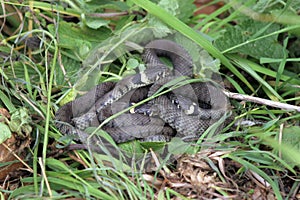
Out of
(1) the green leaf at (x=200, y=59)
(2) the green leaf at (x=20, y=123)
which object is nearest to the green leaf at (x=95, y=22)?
(1) the green leaf at (x=200, y=59)

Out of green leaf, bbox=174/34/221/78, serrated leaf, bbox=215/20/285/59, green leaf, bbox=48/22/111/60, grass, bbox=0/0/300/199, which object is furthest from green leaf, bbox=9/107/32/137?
serrated leaf, bbox=215/20/285/59

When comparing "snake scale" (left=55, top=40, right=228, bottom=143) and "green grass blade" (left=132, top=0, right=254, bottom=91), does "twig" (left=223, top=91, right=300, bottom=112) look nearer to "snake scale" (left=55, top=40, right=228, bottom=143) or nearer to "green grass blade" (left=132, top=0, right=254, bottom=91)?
"snake scale" (left=55, top=40, right=228, bottom=143)

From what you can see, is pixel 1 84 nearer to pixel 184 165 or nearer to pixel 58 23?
pixel 58 23

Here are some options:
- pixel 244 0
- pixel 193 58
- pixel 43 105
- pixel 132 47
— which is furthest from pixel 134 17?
pixel 43 105

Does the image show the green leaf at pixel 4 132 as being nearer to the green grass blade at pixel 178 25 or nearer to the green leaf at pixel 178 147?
the green leaf at pixel 178 147

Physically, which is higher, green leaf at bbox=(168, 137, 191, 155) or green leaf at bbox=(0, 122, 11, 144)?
green leaf at bbox=(0, 122, 11, 144)

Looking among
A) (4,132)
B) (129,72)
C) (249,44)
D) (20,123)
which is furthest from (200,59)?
(4,132)

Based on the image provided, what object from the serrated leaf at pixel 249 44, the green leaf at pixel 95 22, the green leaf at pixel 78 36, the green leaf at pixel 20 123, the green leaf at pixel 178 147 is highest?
the green leaf at pixel 95 22
